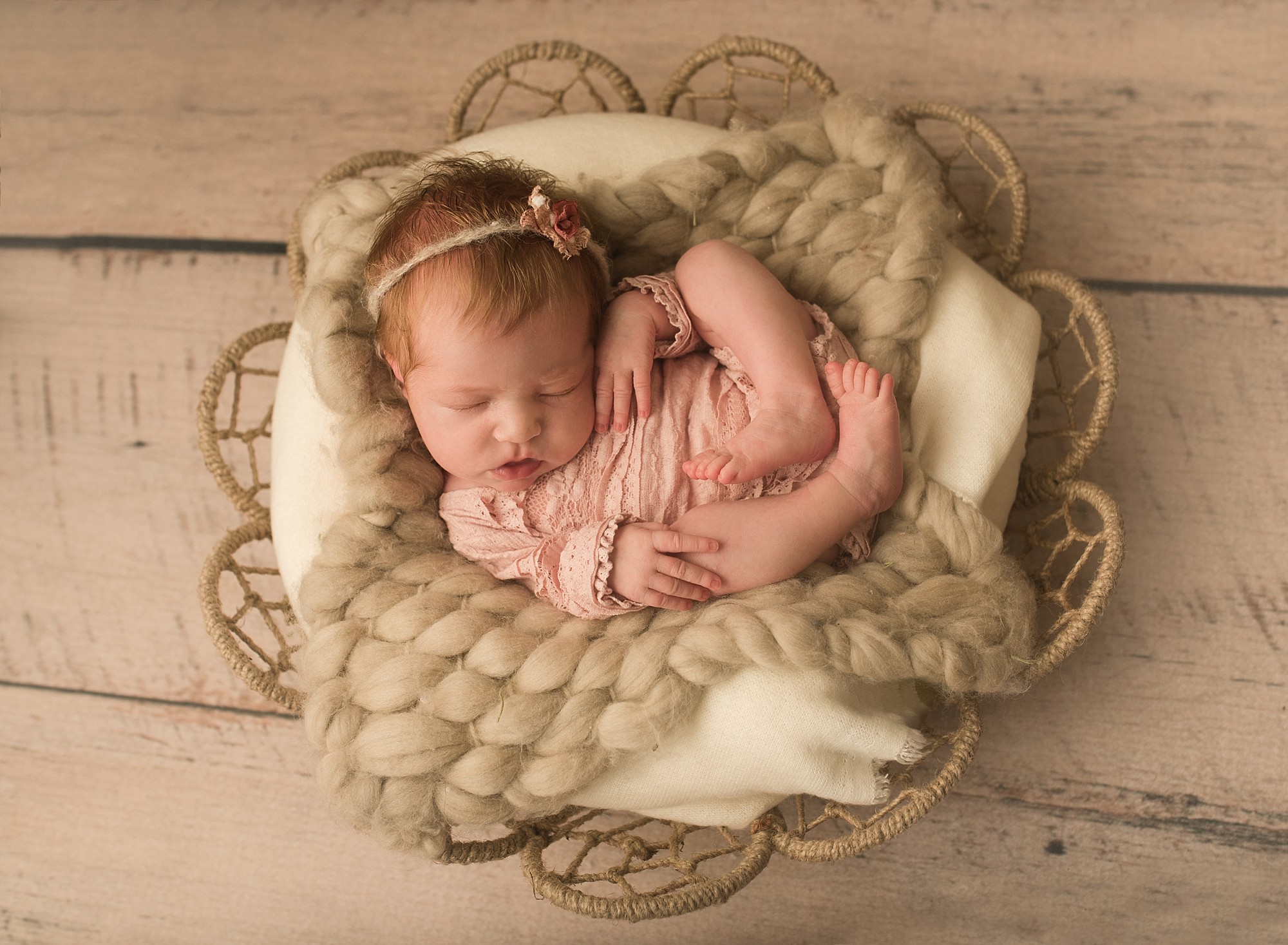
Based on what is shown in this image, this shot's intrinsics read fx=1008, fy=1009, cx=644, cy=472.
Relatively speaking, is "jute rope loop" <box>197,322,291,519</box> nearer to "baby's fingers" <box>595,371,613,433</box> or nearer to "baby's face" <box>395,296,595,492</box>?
"baby's face" <box>395,296,595,492</box>

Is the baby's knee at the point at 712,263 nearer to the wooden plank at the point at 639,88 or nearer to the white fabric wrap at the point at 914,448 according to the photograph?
the white fabric wrap at the point at 914,448

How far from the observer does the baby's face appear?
3.87 feet

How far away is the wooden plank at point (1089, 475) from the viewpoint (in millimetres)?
1507

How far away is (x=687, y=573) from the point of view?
1.20 m

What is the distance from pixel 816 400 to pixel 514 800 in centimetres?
60

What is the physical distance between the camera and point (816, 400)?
4.18 ft

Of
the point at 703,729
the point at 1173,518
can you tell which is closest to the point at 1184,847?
the point at 1173,518

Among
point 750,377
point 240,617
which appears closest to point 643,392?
point 750,377

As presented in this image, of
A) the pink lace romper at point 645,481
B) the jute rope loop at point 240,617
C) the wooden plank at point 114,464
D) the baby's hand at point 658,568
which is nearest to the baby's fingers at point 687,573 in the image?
the baby's hand at point 658,568

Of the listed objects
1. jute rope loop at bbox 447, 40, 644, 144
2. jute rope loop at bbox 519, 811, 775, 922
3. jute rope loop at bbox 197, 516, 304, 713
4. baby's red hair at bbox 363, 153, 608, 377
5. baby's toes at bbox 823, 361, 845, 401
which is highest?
jute rope loop at bbox 447, 40, 644, 144

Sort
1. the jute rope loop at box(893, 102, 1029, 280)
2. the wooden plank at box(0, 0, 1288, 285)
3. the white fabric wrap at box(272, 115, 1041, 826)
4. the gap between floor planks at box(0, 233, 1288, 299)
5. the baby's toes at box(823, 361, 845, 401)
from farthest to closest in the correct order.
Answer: the gap between floor planks at box(0, 233, 1288, 299)
the wooden plank at box(0, 0, 1288, 285)
the jute rope loop at box(893, 102, 1029, 280)
the baby's toes at box(823, 361, 845, 401)
the white fabric wrap at box(272, 115, 1041, 826)

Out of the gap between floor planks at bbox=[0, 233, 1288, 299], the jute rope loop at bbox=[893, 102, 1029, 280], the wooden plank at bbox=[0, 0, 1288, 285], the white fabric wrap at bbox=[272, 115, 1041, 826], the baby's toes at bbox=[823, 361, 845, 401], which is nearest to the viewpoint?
the white fabric wrap at bbox=[272, 115, 1041, 826]

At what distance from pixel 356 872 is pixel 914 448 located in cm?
108

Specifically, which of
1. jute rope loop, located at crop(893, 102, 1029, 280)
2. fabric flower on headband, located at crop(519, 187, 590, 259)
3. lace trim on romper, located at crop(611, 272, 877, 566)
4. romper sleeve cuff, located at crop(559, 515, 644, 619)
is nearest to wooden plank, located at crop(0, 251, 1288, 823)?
jute rope loop, located at crop(893, 102, 1029, 280)
